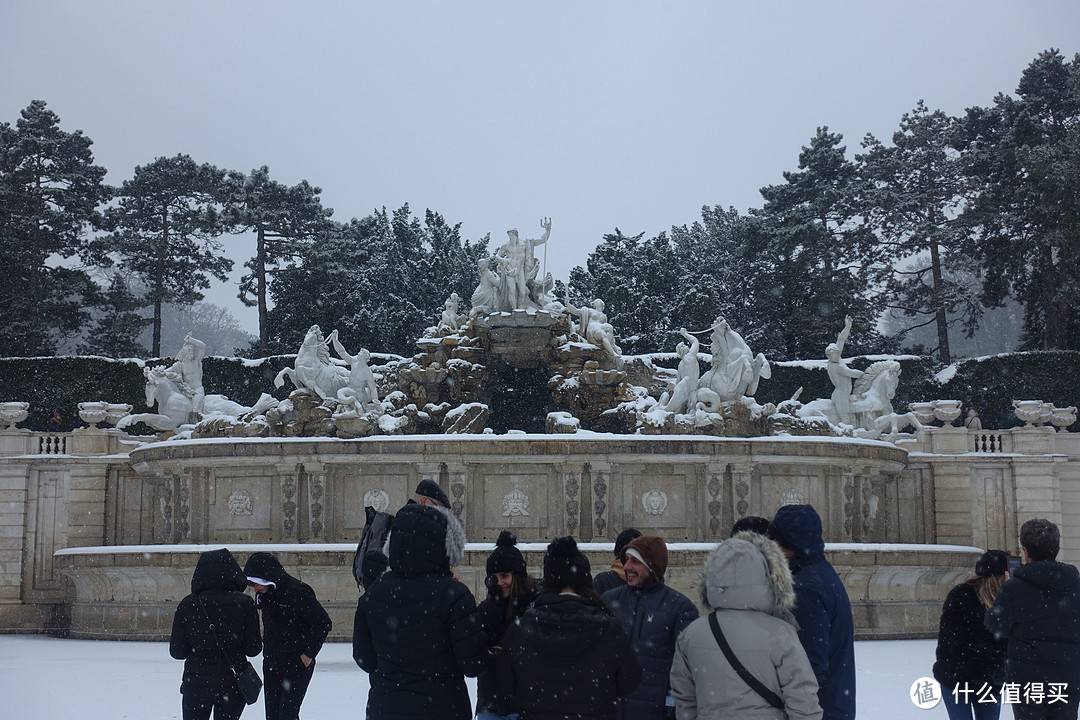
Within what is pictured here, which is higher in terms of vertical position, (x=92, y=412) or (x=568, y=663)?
(x=92, y=412)

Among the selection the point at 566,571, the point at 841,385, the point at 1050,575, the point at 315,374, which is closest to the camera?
the point at 566,571

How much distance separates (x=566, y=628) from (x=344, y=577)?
48.6ft

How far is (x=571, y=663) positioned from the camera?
18.0ft

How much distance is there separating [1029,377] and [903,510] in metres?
10.5

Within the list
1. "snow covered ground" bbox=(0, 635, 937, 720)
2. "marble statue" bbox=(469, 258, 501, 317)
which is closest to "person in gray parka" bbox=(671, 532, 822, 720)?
"snow covered ground" bbox=(0, 635, 937, 720)

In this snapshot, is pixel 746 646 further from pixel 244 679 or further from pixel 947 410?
pixel 947 410

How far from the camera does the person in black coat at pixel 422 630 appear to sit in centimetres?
Result: 591

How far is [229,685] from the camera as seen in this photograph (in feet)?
25.0

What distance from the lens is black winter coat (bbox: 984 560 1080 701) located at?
6949mm

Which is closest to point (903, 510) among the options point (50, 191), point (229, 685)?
point (229, 685)

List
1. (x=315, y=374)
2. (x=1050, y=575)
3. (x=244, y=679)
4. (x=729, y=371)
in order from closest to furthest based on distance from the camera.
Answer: (x=1050, y=575) → (x=244, y=679) → (x=729, y=371) → (x=315, y=374)

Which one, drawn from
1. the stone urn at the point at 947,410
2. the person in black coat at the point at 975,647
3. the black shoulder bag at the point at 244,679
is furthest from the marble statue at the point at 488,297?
the person in black coat at the point at 975,647

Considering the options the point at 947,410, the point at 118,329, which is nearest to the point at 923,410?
the point at 947,410

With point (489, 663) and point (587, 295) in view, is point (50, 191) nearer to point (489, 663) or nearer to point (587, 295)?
point (587, 295)
